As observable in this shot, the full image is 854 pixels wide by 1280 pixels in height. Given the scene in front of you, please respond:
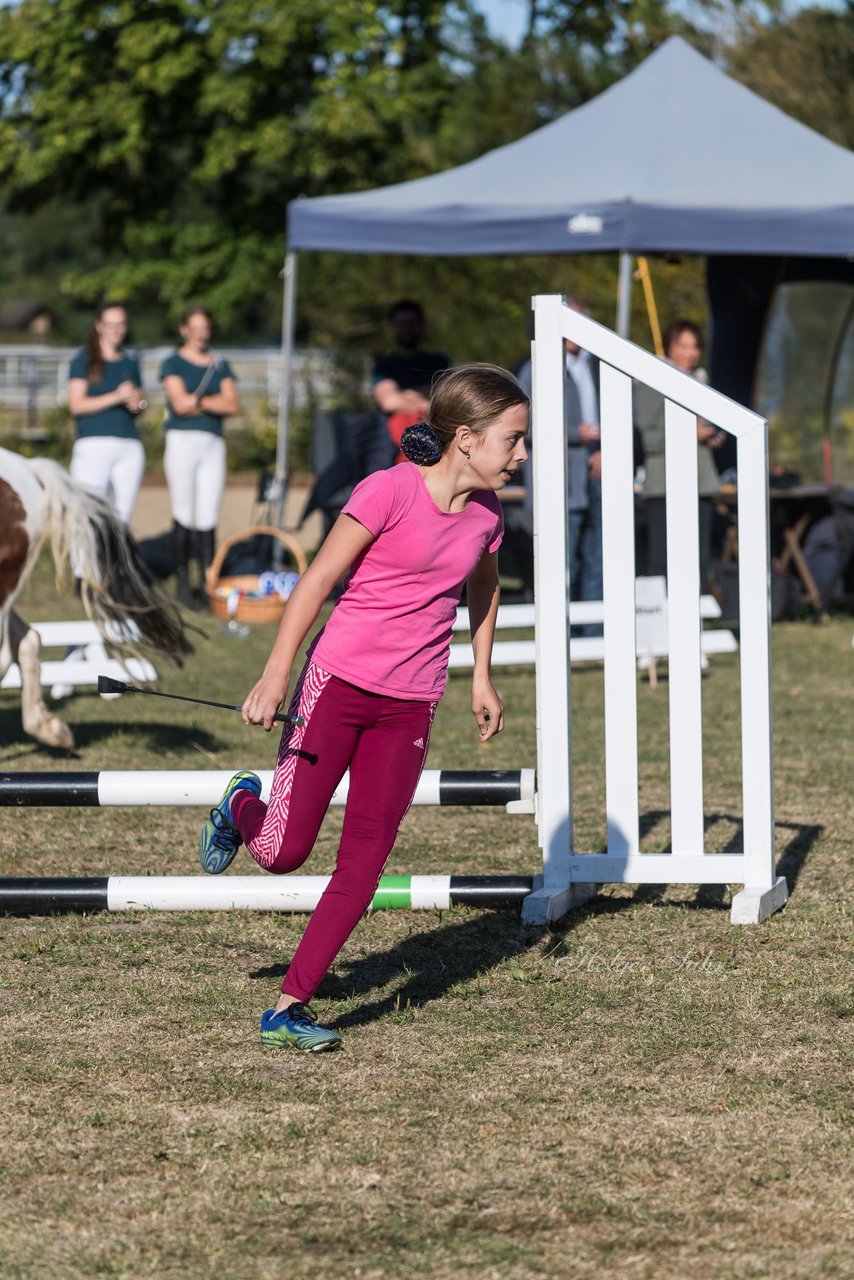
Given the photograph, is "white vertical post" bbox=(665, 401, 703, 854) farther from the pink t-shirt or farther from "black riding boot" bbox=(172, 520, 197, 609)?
"black riding boot" bbox=(172, 520, 197, 609)

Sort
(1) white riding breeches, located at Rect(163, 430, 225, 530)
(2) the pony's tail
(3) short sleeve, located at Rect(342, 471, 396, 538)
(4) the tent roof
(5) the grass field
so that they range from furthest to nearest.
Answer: (1) white riding breeches, located at Rect(163, 430, 225, 530) < (4) the tent roof < (2) the pony's tail < (3) short sleeve, located at Rect(342, 471, 396, 538) < (5) the grass field

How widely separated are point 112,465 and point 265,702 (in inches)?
298

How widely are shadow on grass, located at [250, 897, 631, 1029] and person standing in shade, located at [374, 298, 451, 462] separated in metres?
6.45

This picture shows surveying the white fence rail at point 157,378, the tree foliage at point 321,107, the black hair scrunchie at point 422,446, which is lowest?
the black hair scrunchie at point 422,446

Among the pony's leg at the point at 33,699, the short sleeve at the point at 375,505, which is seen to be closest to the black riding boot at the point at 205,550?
the pony's leg at the point at 33,699

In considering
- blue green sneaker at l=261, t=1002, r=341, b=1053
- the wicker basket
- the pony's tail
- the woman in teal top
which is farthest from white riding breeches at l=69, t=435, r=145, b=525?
blue green sneaker at l=261, t=1002, r=341, b=1053

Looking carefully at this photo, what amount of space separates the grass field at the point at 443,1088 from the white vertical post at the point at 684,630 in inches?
12.7

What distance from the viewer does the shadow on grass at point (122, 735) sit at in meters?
7.45

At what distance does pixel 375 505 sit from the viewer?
12.1ft

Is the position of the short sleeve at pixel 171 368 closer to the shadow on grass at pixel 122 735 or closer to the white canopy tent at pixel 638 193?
the white canopy tent at pixel 638 193

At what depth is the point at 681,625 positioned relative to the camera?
4848mm

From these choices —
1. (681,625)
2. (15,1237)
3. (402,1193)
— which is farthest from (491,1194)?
(681,625)

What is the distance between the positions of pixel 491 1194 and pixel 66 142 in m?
23.6

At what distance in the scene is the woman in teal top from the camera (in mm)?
10633
